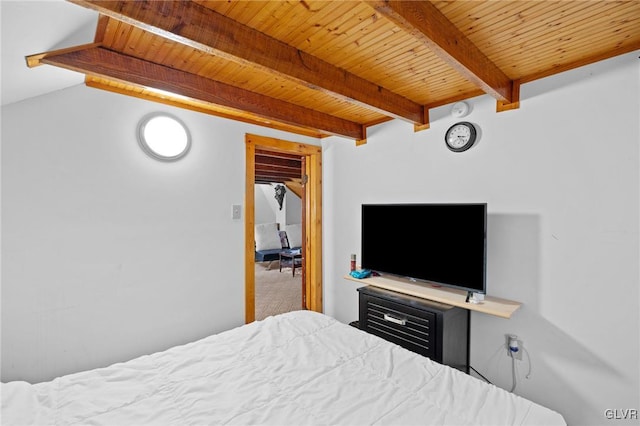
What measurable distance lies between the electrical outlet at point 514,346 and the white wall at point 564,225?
4 centimetres

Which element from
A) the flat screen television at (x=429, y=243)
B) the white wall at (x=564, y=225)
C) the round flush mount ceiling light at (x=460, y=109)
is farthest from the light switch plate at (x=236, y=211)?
the round flush mount ceiling light at (x=460, y=109)

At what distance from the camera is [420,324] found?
7.14 feet

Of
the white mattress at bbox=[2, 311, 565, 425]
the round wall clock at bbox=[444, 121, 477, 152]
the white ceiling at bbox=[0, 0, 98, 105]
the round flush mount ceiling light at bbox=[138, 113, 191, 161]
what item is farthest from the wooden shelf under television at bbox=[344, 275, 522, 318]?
the white ceiling at bbox=[0, 0, 98, 105]

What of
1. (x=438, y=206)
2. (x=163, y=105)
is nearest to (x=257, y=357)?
(x=438, y=206)

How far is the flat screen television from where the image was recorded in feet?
6.89

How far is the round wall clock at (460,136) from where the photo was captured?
2311mm

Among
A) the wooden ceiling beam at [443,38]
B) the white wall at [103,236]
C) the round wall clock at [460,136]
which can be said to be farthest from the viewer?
the round wall clock at [460,136]

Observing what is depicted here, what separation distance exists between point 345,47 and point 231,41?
0.64 metres

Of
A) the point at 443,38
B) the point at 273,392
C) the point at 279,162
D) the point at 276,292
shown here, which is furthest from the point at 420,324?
the point at 279,162

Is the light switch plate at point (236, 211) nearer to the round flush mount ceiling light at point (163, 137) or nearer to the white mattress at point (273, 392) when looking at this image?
the round flush mount ceiling light at point (163, 137)

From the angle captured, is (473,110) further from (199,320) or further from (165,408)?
(199,320)

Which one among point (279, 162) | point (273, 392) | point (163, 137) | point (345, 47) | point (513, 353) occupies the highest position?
point (345, 47)

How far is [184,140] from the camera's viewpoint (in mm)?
2512

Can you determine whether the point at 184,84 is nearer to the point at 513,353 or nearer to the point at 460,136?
the point at 460,136
